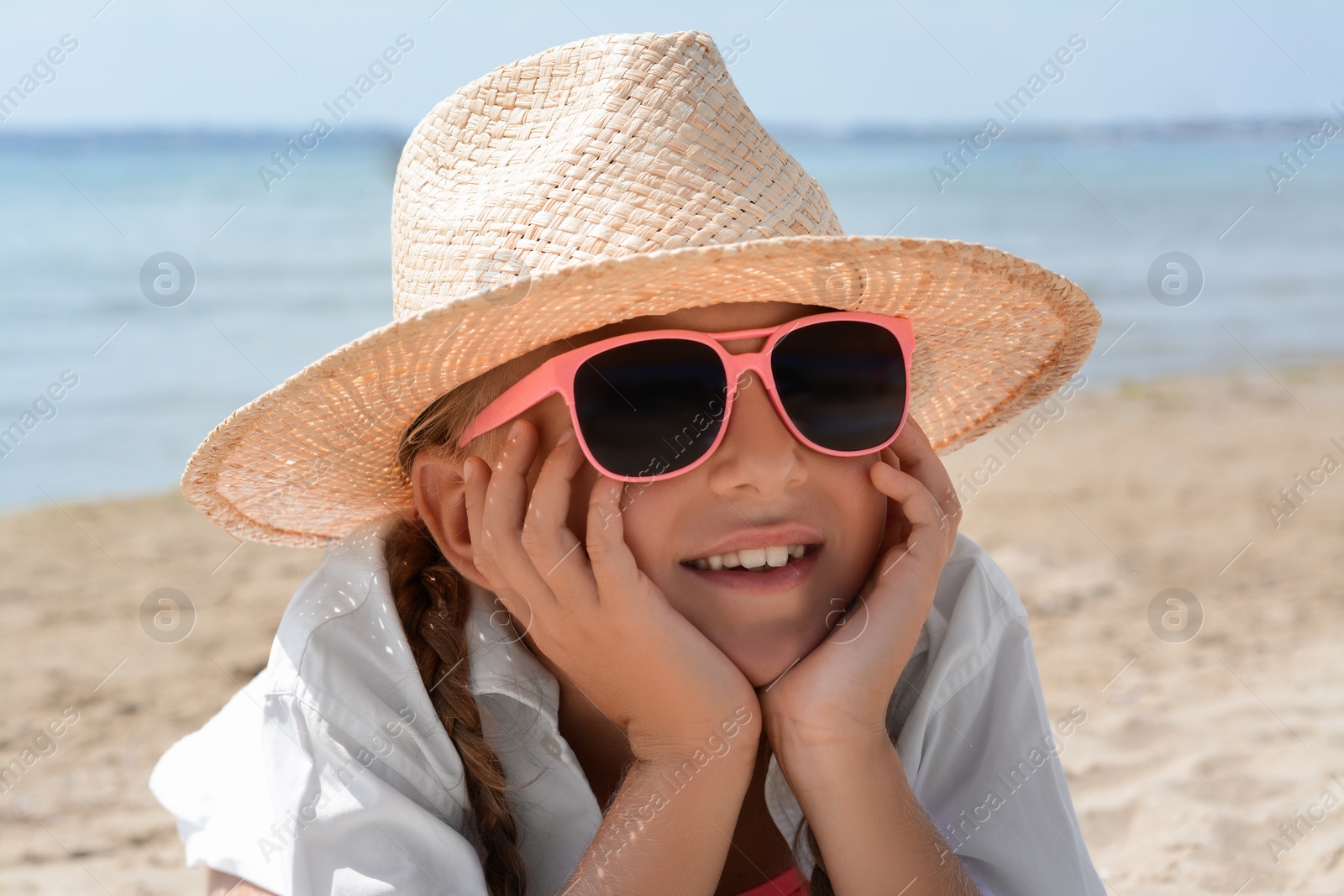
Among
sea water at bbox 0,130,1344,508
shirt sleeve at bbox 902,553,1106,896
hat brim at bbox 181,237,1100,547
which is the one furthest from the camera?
sea water at bbox 0,130,1344,508

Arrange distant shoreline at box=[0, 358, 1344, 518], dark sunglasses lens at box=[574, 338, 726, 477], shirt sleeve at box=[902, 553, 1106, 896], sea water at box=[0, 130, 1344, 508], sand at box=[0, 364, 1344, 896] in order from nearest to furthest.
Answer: dark sunglasses lens at box=[574, 338, 726, 477]
shirt sleeve at box=[902, 553, 1106, 896]
sand at box=[0, 364, 1344, 896]
sea water at box=[0, 130, 1344, 508]
distant shoreline at box=[0, 358, 1344, 518]

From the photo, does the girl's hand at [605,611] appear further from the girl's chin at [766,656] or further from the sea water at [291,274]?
the sea water at [291,274]

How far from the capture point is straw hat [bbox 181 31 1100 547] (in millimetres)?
1812

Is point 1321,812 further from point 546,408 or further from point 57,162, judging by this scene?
point 57,162

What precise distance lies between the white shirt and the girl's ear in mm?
138

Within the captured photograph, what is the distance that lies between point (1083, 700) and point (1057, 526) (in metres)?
2.27

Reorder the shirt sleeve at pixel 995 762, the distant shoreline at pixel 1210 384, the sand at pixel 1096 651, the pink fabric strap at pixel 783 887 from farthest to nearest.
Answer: the distant shoreline at pixel 1210 384 < the sand at pixel 1096 651 < the pink fabric strap at pixel 783 887 < the shirt sleeve at pixel 995 762

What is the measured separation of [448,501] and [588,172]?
2.29 ft

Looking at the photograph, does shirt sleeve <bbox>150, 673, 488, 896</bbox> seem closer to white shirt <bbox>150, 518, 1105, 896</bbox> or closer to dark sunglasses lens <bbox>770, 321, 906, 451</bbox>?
white shirt <bbox>150, 518, 1105, 896</bbox>

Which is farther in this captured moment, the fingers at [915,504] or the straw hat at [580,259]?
the fingers at [915,504]

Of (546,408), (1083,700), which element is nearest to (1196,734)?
(1083,700)

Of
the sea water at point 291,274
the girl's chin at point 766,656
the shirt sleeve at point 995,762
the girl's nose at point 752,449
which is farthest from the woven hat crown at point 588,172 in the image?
the sea water at point 291,274

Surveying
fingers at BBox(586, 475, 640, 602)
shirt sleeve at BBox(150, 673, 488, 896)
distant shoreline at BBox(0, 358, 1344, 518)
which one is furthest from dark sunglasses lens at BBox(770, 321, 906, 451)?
distant shoreline at BBox(0, 358, 1344, 518)

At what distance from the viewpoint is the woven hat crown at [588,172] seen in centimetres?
188
